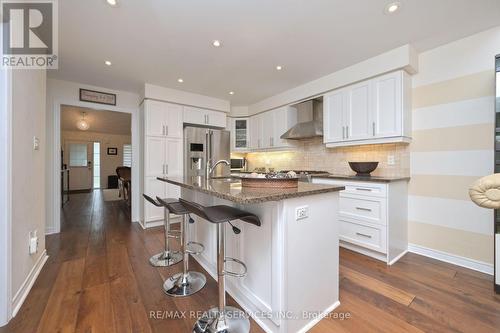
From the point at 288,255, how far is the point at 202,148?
3.29 metres

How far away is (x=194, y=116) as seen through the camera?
417 centimetres

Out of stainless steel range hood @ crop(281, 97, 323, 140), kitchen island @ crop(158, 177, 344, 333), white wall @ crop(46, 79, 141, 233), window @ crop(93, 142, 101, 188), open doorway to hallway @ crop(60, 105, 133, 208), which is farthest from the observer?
window @ crop(93, 142, 101, 188)

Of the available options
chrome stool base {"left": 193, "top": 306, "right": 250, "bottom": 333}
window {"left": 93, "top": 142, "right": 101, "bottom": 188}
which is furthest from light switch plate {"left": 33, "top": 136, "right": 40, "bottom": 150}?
window {"left": 93, "top": 142, "right": 101, "bottom": 188}

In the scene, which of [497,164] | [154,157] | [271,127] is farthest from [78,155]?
[497,164]

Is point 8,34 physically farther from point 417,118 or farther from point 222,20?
point 417,118

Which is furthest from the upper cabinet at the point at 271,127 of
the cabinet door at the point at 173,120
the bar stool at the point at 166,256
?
the bar stool at the point at 166,256

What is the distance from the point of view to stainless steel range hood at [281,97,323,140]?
11.8ft

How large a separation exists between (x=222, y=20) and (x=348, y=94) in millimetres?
1986

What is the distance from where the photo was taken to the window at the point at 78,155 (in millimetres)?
7993

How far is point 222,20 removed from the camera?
2.04 meters

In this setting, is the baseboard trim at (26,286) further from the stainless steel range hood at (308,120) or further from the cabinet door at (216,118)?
the stainless steel range hood at (308,120)

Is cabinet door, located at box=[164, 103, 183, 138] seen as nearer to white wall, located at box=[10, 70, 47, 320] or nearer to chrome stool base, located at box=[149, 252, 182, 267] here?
white wall, located at box=[10, 70, 47, 320]

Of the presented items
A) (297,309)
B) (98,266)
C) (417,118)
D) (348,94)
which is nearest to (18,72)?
(98,266)

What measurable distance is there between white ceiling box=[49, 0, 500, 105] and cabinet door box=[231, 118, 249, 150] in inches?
72.5
